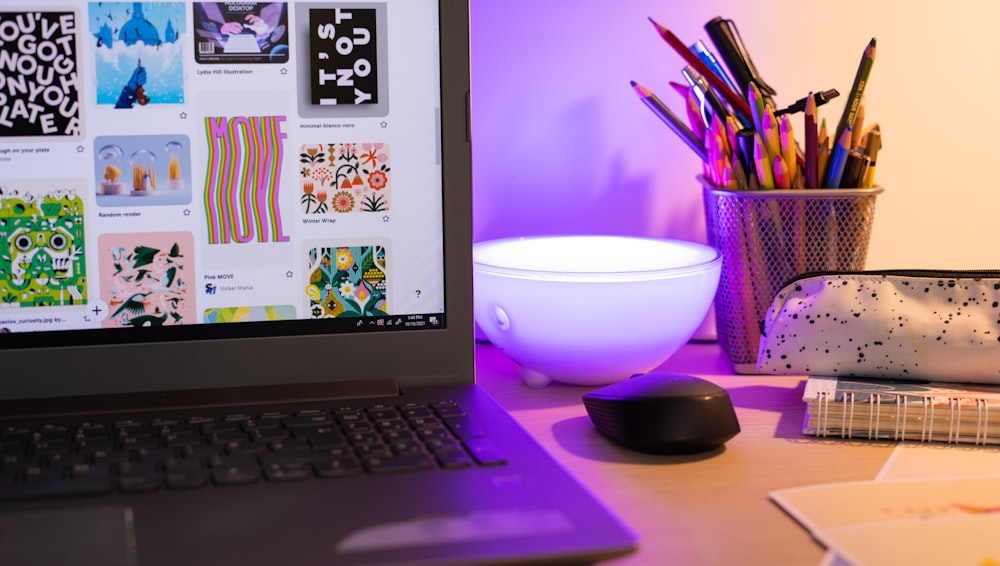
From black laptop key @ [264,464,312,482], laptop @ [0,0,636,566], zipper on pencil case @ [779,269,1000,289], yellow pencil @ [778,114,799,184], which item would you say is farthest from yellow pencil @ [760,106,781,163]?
black laptop key @ [264,464,312,482]

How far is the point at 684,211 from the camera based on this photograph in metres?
0.95

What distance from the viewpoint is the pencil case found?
68cm

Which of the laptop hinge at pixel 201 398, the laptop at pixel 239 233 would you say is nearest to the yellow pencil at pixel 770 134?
the laptop at pixel 239 233

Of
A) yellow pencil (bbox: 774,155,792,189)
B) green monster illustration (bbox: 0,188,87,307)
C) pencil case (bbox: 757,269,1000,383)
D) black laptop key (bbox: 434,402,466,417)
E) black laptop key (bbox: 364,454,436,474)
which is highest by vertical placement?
yellow pencil (bbox: 774,155,792,189)

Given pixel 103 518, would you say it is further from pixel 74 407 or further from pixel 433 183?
pixel 433 183

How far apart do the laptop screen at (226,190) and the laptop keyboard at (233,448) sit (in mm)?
58

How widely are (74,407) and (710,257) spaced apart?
1.58 feet

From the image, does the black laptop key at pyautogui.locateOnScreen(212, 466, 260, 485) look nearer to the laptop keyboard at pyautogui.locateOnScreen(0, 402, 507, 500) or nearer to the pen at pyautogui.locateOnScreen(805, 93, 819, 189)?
the laptop keyboard at pyautogui.locateOnScreen(0, 402, 507, 500)

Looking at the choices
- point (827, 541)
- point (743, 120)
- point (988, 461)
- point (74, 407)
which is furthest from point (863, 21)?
point (74, 407)

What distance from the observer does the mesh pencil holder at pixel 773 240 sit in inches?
31.0

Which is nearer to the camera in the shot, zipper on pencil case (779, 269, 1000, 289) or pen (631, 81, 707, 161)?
zipper on pencil case (779, 269, 1000, 289)

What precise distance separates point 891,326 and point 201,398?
47 centimetres

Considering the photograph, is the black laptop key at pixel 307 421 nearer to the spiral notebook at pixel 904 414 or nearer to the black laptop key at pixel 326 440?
the black laptop key at pixel 326 440

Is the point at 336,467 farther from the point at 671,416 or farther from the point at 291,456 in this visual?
the point at 671,416
